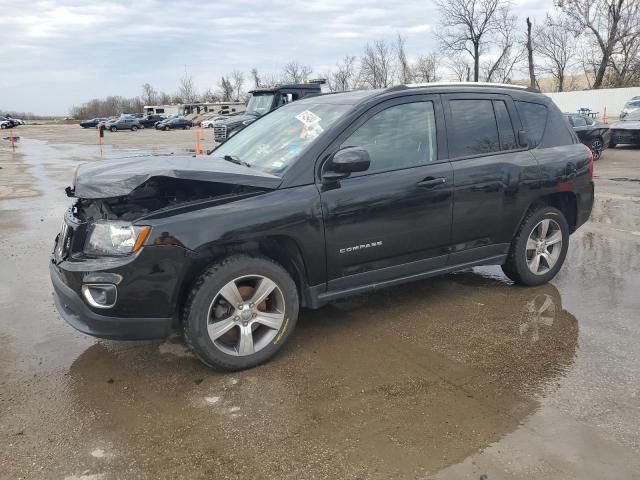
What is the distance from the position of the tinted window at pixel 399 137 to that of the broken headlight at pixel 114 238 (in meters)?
1.58

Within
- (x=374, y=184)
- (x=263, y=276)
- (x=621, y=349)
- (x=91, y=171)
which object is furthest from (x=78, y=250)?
(x=621, y=349)

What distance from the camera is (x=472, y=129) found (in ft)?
15.0

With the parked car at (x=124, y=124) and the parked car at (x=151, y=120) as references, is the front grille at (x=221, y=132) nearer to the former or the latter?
the parked car at (x=124, y=124)

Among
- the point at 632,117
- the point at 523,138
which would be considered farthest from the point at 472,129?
the point at 632,117

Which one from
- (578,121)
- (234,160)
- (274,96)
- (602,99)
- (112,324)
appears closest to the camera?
(112,324)

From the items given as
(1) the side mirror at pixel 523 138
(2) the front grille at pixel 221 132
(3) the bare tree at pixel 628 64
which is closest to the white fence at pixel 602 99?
(3) the bare tree at pixel 628 64

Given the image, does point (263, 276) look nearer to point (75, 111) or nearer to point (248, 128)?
point (248, 128)

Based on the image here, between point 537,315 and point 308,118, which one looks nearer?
point 308,118

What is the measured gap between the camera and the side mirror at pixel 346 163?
368 cm

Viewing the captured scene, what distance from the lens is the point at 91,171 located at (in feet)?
12.2

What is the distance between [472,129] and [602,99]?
46564 mm

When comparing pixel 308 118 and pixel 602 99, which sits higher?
pixel 602 99

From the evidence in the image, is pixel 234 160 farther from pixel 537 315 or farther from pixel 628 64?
pixel 628 64

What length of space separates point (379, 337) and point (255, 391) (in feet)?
3.83
